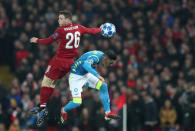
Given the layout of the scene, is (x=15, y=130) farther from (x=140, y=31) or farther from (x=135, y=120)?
(x=140, y=31)

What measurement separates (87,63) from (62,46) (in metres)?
0.85

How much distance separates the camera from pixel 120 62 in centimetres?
2119

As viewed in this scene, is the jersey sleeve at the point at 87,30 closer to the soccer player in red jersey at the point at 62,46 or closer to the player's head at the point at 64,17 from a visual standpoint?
the soccer player in red jersey at the point at 62,46

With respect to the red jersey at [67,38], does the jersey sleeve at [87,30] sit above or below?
above

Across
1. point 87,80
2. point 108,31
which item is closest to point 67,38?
point 108,31

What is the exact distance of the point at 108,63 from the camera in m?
13.7

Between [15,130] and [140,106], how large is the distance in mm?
4529

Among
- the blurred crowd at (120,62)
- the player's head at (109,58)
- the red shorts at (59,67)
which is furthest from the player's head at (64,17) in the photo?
the blurred crowd at (120,62)

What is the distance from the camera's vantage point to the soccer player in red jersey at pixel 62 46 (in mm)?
13797

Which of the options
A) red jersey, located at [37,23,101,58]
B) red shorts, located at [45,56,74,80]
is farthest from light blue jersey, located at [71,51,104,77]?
red jersey, located at [37,23,101,58]

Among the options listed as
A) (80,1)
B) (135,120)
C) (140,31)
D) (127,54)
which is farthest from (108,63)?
(80,1)

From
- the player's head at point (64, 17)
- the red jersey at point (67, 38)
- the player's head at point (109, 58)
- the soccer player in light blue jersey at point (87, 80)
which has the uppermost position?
the player's head at point (64, 17)

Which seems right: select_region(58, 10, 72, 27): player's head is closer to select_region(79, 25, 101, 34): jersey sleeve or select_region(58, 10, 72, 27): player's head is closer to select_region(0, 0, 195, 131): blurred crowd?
select_region(79, 25, 101, 34): jersey sleeve

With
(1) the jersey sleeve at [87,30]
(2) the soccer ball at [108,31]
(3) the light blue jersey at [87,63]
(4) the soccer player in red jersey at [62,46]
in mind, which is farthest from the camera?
(2) the soccer ball at [108,31]
